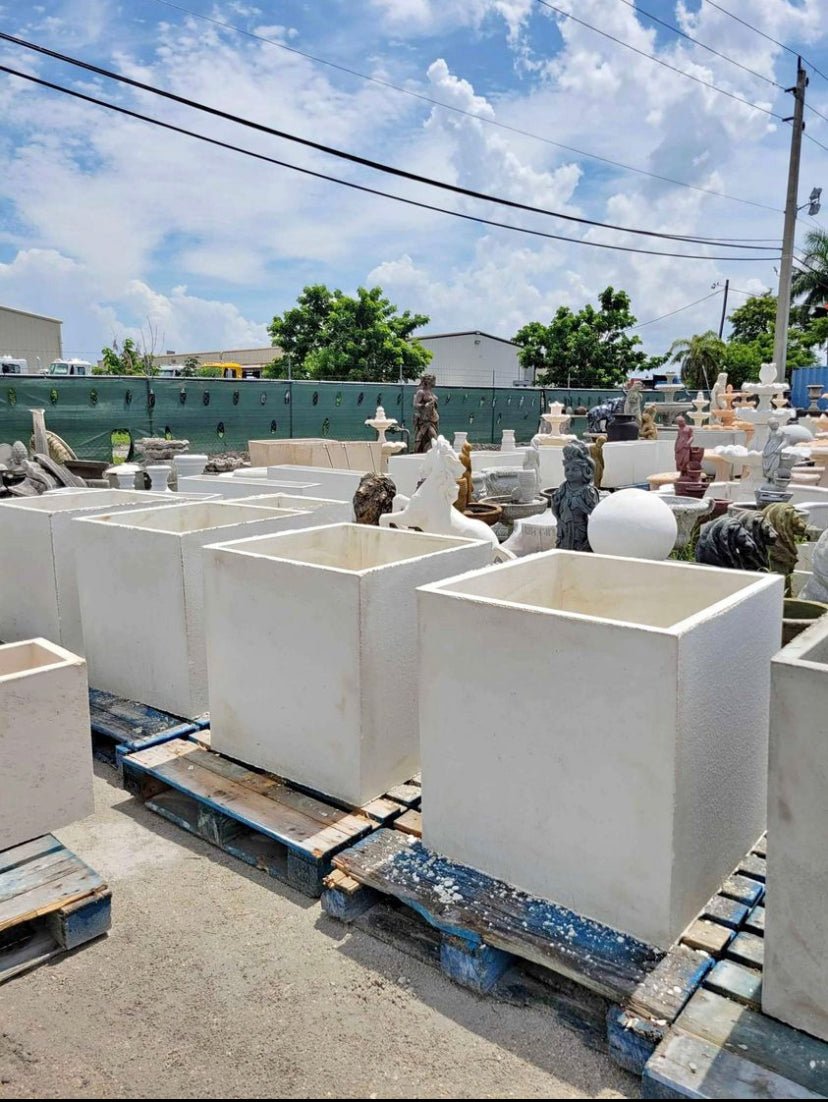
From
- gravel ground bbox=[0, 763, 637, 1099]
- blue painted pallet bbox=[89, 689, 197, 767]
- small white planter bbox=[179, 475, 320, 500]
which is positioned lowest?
gravel ground bbox=[0, 763, 637, 1099]

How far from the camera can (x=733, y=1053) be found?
7.39ft

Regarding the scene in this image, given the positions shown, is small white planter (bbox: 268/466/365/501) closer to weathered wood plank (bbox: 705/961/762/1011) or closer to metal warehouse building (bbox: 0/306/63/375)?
weathered wood plank (bbox: 705/961/762/1011)

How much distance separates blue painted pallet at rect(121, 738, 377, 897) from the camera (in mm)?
3414

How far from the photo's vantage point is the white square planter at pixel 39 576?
546 cm

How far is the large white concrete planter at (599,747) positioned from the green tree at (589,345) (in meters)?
36.3

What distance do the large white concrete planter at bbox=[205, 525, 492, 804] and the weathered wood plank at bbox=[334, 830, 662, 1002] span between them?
51 centimetres

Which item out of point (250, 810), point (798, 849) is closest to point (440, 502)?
point (250, 810)

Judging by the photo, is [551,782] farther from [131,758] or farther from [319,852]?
[131,758]

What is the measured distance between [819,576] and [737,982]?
9.76 ft

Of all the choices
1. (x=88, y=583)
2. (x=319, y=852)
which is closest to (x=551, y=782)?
(x=319, y=852)

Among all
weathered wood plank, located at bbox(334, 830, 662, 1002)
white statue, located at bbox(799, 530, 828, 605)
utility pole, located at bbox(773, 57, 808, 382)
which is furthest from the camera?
utility pole, located at bbox(773, 57, 808, 382)

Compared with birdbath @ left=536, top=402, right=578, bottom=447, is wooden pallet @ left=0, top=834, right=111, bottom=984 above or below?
below

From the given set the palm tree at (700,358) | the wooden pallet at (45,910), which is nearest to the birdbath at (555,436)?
the wooden pallet at (45,910)

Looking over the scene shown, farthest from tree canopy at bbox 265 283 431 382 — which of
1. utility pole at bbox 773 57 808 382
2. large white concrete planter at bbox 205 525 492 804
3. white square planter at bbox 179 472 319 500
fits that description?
large white concrete planter at bbox 205 525 492 804
